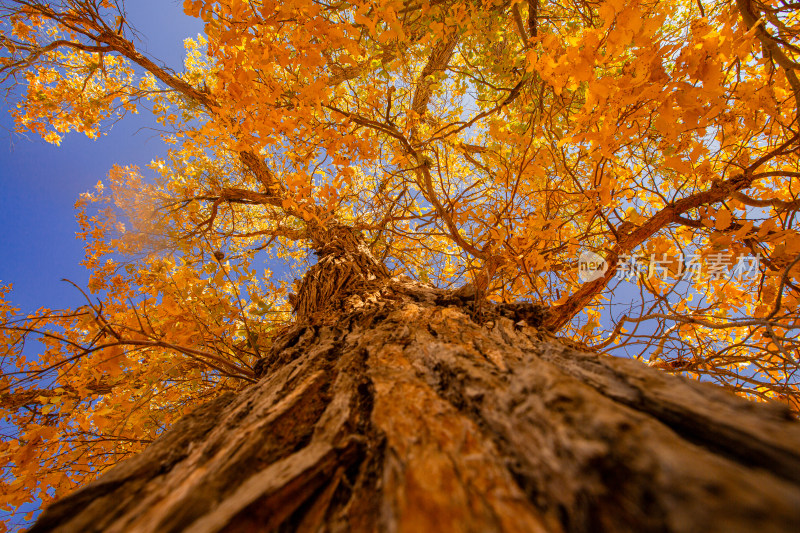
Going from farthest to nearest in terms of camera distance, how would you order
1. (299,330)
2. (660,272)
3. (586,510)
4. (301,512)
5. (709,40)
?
(660,272) < (299,330) < (709,40) < (301,512) < (586,510)

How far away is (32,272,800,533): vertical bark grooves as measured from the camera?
0.37m

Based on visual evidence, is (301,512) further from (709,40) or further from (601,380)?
(709,40)

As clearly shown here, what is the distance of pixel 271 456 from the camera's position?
0.64 m

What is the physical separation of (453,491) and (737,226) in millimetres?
3046

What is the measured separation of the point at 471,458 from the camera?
550 mm

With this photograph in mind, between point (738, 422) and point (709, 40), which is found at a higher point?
point (709, 40)

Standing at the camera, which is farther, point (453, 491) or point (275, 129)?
point (275, 129)

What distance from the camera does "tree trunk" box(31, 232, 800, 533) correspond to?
1.21 ft

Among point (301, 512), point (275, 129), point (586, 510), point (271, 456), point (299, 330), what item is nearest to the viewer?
point (586, 510)

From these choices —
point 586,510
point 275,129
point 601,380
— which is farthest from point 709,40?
point 275,129

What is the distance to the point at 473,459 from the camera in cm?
55

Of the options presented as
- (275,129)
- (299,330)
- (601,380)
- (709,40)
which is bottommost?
(601,380)

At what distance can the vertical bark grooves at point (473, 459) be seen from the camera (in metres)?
0.37

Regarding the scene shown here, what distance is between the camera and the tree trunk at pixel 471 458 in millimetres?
368
